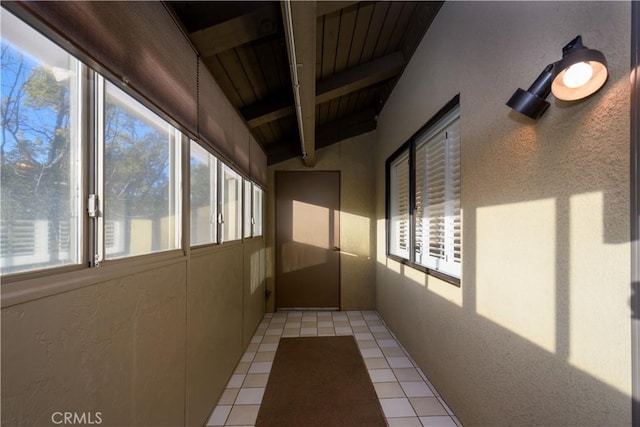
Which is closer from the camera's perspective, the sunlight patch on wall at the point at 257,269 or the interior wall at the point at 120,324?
the interior wall at the point at 120,324

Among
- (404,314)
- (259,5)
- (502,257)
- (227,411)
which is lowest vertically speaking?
(227,411)

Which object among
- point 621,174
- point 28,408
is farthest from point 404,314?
point 28,408

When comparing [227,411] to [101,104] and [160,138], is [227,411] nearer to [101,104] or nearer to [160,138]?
[160,138]

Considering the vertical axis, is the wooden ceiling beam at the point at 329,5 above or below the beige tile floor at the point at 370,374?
above

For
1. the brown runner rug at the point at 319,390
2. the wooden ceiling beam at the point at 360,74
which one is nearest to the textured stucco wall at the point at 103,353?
the brown runner rug at the point at 319,390

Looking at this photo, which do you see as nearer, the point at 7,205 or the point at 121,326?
the point at 7,205

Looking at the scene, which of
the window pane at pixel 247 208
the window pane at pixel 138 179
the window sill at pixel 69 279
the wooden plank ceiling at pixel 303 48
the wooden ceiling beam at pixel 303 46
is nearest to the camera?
the window sill at pixel 69 279

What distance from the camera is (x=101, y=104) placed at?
0.92 m

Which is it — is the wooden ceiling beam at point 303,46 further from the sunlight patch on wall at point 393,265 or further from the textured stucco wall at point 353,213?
the sunlight patch on wall at point 393,265

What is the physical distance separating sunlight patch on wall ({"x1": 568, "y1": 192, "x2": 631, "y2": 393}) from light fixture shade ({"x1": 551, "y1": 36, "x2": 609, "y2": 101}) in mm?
338

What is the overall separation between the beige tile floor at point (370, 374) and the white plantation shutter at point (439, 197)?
915mm

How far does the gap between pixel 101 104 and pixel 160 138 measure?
393mm

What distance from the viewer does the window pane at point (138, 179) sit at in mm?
979

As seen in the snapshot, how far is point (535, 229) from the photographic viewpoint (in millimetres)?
1107
